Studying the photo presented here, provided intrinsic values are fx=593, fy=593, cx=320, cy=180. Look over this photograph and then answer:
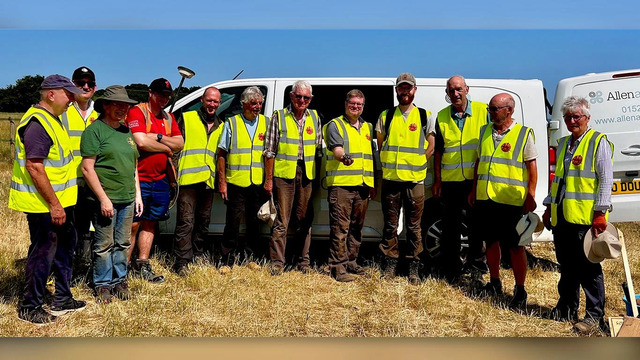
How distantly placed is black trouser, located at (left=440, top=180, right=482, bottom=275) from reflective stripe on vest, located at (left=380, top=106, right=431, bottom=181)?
0.90 ft

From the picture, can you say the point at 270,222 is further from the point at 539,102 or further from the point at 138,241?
the point at 539,102

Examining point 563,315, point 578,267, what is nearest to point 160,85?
point 578,267

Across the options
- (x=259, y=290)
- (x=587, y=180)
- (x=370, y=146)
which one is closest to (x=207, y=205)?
(x=259, y=290)

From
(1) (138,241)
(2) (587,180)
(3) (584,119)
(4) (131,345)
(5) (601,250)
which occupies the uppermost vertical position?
(3) (584,119)

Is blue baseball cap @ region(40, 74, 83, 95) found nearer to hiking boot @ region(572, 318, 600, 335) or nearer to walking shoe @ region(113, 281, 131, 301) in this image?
walking shoe @ region(113, 281, 131, 301)

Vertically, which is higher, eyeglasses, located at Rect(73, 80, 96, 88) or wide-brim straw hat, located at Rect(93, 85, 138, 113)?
eyeglasses, located at Rect(73, 80, 96, 88)

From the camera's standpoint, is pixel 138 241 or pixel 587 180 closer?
pixel 587 180

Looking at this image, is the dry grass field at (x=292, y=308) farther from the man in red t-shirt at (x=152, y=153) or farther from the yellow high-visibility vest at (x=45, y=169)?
the yellow high-visibility vest at (x=45, y=169)

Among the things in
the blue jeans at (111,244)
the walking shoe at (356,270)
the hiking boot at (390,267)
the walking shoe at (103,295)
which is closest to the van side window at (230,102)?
the blue jeans at (111,244)

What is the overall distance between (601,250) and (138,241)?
12.0ft

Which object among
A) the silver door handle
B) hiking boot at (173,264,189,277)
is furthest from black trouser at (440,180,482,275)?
hiking boot at (173,264,189,277)

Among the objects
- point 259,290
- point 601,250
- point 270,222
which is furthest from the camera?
point 270,222

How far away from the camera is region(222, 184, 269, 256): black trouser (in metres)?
5.27

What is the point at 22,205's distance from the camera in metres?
3.92
